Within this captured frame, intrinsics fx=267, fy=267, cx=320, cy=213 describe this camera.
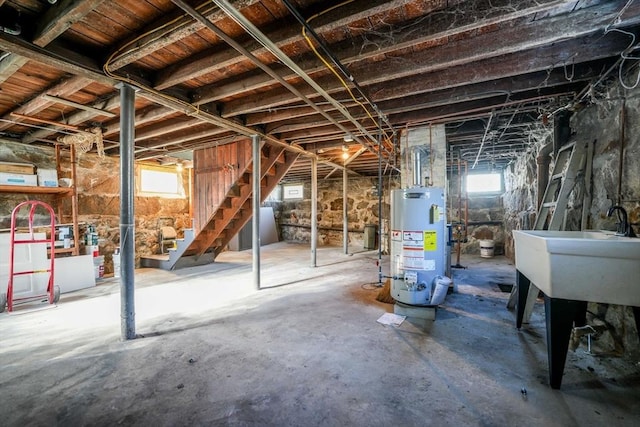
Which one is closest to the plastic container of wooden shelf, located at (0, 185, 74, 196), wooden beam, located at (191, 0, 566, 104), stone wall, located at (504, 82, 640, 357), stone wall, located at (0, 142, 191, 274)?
stone wall, located at (504, 82, 640, 357)

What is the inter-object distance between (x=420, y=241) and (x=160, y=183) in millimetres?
5797

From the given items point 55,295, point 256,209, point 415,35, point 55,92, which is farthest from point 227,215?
point 415,35

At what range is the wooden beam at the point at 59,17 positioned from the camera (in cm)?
156

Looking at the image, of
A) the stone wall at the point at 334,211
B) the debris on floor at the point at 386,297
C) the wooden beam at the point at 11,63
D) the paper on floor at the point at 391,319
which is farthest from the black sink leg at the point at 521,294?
the stone wall at the point at 334,211

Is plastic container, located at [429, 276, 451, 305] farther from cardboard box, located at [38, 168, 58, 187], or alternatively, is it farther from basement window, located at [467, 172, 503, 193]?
cardboard box, located at [38, 168, 58, 187]

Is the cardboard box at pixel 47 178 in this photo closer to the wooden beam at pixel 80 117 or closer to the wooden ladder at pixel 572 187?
the wooden beam at pixel 80 117

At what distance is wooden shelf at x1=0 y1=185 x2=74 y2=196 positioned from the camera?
151 inches

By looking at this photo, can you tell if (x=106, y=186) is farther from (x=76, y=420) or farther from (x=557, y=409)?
(x=557, y=409)

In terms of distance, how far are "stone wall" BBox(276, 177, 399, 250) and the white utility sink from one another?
6.10 meters

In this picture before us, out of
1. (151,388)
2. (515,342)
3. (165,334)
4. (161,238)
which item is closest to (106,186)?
(161,238)

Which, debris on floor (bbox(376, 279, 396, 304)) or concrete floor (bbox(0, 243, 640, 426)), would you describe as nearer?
concrete floor (bbox(0, 243, 640, 426))

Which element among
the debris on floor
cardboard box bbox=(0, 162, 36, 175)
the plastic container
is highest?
cardboard box bbox=(0, 162, 36, 175)

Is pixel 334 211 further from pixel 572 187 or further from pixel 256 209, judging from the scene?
pixel 572 187

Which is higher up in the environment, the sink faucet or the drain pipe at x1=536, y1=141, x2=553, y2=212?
the drain pipe at x1=536, y1=141, x2=553, y2=212
